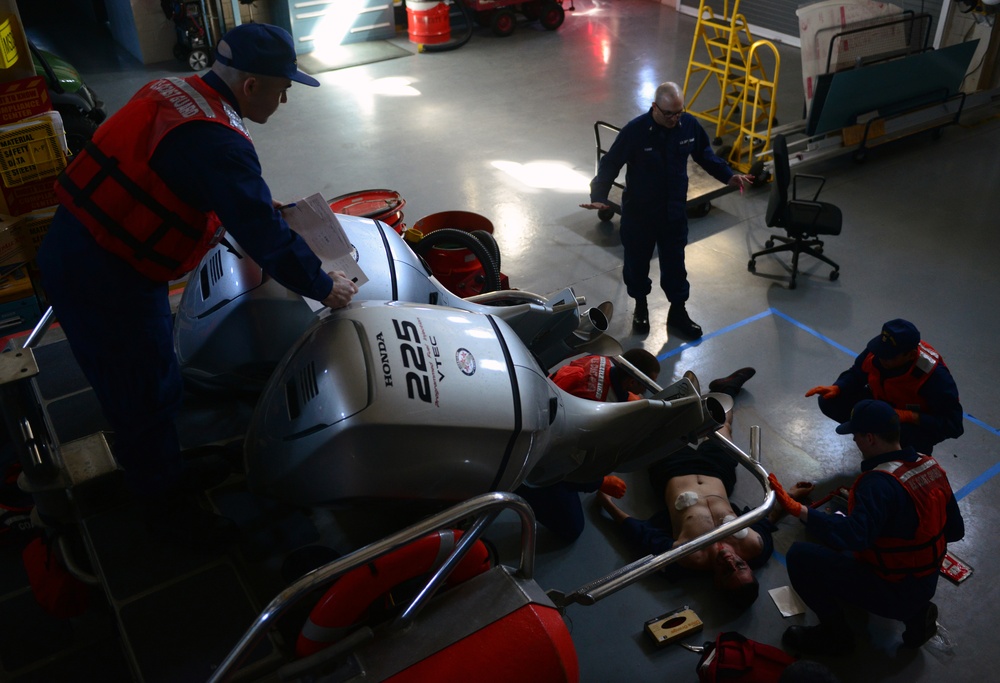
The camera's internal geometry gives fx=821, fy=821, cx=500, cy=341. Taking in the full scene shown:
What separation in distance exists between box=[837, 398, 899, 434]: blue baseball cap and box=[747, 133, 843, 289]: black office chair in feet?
9.28

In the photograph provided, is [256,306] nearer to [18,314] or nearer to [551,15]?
[18,314]

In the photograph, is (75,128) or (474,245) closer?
(474,245)

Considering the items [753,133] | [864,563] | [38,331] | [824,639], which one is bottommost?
[824,639]

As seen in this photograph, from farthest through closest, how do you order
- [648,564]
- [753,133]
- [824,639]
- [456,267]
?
[753,133], [456,267], [824,639], [648,564]

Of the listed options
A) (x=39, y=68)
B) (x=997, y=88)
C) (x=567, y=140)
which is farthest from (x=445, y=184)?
(x=997, y=88)

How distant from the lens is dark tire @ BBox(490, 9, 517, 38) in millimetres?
12242

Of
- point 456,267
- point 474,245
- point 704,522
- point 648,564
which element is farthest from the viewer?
point 456,267

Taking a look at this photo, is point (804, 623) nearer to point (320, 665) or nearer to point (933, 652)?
point (933, 652)

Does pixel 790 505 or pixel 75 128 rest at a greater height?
pixel 75 128

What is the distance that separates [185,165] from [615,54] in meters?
9.79

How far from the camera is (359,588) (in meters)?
2.59

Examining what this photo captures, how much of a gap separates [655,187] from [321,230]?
2.90 metres

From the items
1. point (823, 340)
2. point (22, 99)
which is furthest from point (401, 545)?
point (22, 99)

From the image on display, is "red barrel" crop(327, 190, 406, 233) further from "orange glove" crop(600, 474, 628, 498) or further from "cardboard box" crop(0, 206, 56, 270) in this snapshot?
"orange glove" crop(600, 474, 628, 498)
